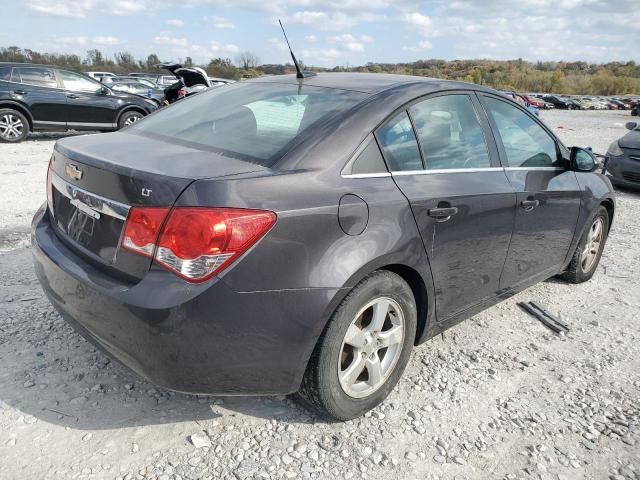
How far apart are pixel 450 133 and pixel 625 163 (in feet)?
23.7

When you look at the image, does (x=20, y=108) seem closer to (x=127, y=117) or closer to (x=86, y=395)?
(x=127, y=117)

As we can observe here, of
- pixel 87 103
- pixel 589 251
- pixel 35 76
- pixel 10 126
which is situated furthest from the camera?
pixel 87 103

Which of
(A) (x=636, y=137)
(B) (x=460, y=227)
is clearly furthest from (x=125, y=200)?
(A) (x=636, y=137)

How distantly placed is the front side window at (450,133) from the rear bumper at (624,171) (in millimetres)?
6812

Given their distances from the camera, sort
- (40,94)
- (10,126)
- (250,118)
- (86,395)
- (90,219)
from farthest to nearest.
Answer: (40,94) → (10,126) → (250,118) → (86,395) → (90,219)

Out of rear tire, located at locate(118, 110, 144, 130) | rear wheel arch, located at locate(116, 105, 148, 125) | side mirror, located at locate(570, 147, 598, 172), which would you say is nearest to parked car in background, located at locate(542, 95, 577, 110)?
rear wheel arch, located at locate(116, 105, 148, 125)

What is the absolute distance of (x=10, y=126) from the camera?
1073 centimetres

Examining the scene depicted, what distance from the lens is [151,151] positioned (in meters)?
2.30

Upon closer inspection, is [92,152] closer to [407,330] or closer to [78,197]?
[78,197]

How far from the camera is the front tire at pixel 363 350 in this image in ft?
7.25

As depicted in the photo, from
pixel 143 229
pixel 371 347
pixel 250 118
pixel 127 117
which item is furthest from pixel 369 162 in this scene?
pixel 127 117

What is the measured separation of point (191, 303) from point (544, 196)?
252cm

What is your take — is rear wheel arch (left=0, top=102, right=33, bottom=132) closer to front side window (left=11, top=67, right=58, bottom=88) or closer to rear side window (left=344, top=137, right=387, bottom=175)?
front side window (left=11, top=67, right=58, bottom=88)

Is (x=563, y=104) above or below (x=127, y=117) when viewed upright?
below
